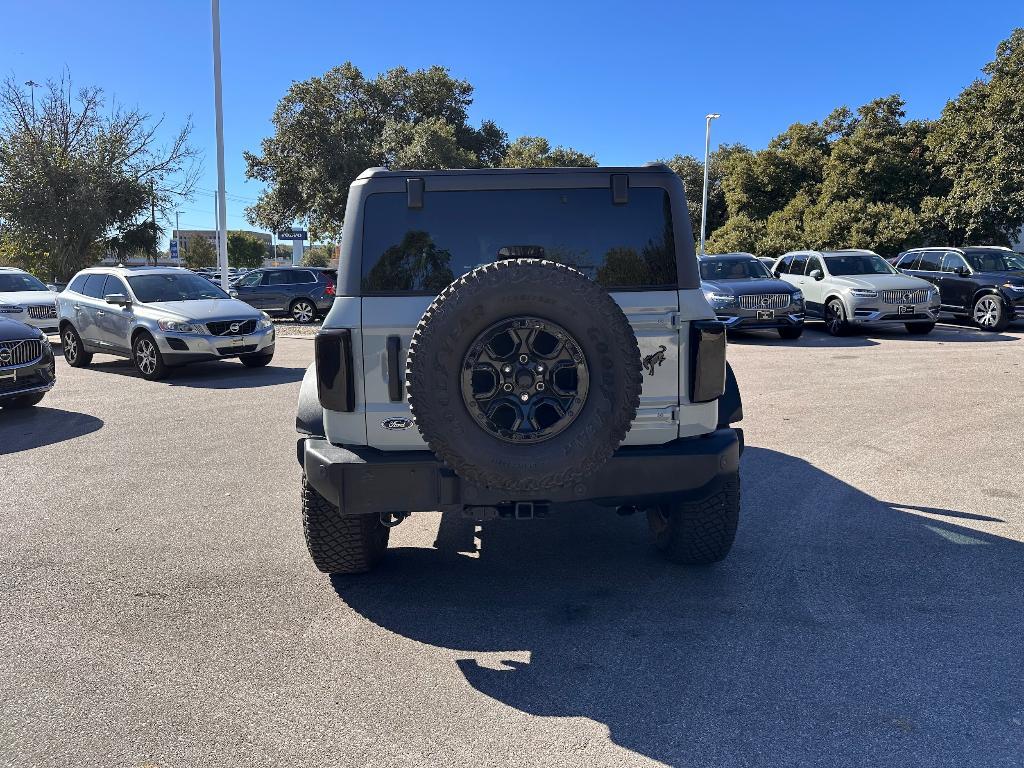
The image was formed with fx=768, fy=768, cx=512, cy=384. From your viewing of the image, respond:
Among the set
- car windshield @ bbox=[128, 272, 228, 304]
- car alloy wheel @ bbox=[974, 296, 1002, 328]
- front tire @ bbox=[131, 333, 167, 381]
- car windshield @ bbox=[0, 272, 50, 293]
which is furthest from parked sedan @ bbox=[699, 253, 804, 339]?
car windshield @ bbox=[0, 272, 50, 293]

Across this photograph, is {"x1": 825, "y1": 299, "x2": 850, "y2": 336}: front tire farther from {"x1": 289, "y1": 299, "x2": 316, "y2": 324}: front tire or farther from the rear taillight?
the rear taillight

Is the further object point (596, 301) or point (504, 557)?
point (504, 557)

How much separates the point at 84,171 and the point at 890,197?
93.6 feet

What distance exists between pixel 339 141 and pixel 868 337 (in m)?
24.0

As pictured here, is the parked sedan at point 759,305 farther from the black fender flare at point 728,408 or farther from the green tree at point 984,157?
the green tree at point 984,157

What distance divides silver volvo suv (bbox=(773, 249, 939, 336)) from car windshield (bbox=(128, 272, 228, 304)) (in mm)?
11740

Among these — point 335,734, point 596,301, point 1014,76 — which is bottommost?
point 335,734

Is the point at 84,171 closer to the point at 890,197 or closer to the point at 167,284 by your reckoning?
the point at 167,284

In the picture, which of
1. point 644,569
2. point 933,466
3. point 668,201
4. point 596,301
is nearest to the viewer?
point 596,301

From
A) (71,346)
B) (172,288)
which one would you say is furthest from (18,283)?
(172,288)

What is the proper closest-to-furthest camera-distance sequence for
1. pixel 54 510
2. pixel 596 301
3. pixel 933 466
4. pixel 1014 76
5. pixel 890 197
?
pixel 596 301, pixel 54 510, pixel 933 466, pixel 1014 76, pixel 890 197

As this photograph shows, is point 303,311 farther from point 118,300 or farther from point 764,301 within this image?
point 764,301

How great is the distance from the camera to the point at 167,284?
1222 cm

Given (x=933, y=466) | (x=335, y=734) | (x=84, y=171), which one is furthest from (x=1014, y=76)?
(x=84, y=171)
